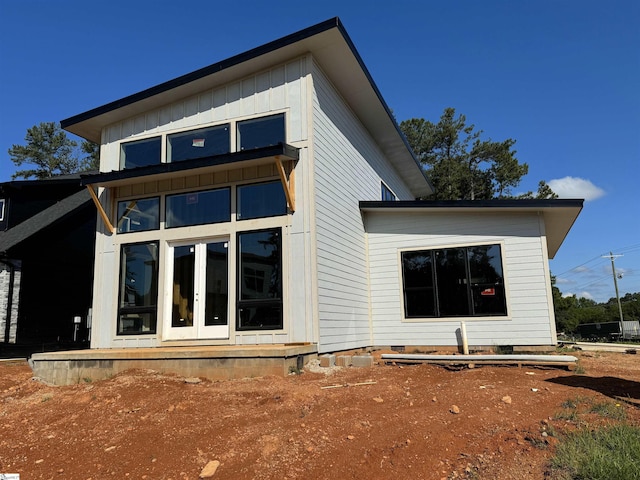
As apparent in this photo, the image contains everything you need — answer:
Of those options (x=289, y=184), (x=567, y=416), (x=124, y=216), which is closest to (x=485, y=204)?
(x=289, y=184)

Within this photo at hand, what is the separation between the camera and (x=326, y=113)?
31.9ft

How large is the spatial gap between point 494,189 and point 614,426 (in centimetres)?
2772

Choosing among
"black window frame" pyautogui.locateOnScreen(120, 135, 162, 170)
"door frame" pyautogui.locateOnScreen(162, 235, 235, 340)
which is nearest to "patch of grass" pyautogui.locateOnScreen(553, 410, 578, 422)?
"door frame" pyautogui.locateOnScreen(162, 235, 235, 340)

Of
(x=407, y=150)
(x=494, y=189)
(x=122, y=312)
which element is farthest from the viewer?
(x=494, y=189)

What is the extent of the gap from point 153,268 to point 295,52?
5358 millimetres

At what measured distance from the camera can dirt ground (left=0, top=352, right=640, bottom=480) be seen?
12.1 feet

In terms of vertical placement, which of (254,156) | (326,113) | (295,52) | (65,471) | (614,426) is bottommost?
(65,471)

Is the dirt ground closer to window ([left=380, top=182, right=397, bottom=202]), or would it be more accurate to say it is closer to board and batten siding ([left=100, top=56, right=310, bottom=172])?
board and batten siding ([left=100, top=56, right=310, bottom=172])

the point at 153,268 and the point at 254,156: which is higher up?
the point at 254,156

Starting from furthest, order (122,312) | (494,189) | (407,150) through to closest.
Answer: (494,189), (407,150), (122,312)

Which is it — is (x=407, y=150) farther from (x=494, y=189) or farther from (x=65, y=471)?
(x=494, y=189)

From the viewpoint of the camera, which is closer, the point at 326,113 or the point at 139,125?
the point at 326,113

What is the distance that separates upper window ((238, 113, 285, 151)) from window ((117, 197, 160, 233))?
7.76ft

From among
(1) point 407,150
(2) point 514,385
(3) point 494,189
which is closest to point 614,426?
(2) point 514,385
